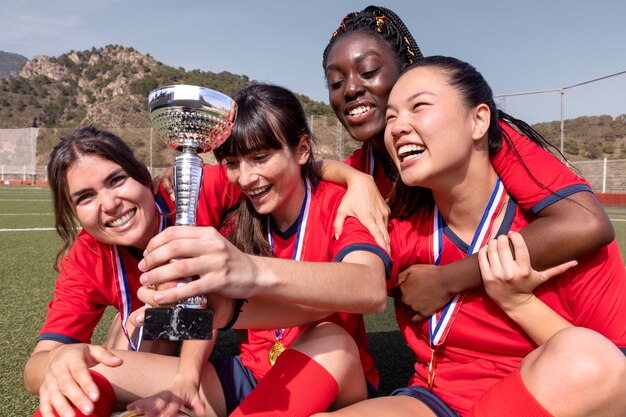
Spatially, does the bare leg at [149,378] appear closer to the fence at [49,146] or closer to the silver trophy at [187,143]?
the silver trophy at [187,143]

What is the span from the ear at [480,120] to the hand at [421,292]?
440 mm

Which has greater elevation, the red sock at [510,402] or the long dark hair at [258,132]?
the long dark hair at [258,132]

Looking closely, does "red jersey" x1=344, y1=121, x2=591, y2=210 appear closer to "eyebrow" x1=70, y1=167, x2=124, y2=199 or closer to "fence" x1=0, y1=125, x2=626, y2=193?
"eyebrow" x1=70, y1=167, x2=124, y2=199

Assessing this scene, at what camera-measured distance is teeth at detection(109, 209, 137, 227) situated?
6.06 ft

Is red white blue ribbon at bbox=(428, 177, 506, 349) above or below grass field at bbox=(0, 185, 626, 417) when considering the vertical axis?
above

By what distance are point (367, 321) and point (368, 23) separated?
5.69 ft

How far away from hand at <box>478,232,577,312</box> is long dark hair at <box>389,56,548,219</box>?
1.11 ft

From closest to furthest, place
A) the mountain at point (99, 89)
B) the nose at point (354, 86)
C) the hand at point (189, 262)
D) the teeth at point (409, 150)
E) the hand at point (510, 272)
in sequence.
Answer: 1. the hand at point (189, 262)
2. the hand at point (510, 272)
3. the teeth at point (409, 150)
4. the nose at point (354, 86)
5. the mountain at point (99, 89)

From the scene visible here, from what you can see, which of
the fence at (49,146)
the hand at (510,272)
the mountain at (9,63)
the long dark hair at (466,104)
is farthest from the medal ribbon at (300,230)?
the mountain at (9,63)

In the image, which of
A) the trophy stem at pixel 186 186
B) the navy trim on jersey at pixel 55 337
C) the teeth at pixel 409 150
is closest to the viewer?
the trophy stem at pixel 186 186

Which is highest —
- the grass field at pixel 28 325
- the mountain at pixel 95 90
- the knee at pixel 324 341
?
the mountain at pixel 95 90

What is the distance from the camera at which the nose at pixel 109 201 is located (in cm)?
179

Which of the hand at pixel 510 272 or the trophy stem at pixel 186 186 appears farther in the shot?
the hand at pixel 510 272

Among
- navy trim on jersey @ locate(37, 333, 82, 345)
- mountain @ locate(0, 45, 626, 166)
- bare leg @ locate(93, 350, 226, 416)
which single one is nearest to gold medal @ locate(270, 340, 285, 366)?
bare leg @ locate(93, 350, 226, 416)
